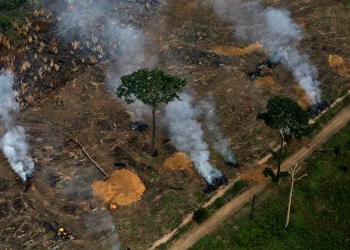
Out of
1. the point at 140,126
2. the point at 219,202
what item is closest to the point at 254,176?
the point at 219,202

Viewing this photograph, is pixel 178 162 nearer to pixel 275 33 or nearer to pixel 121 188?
pixel 121 188

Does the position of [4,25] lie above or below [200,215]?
above

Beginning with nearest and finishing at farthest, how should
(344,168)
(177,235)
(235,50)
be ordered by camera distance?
(177,235)
(344,168)
(235,50)

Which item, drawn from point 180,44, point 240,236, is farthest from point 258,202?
point 180,44

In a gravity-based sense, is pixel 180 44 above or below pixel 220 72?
above

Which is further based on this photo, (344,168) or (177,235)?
(344,168)

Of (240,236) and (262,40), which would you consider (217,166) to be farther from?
Answer: (262,40)
